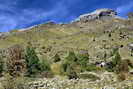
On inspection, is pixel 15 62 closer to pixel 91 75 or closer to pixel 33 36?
pixel 91 75

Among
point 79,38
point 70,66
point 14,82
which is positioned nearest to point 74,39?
point 79,38

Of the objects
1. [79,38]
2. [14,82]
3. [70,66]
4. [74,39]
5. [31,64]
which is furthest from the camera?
[79,38]

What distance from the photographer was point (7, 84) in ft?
67.4

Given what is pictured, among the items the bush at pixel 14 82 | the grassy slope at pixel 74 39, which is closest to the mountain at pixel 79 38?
the grassy slope at pixel 74 39

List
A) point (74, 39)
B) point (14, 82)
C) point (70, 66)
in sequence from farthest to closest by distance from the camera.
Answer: point (74, 39)
point (70, 66)
point (14, 82)

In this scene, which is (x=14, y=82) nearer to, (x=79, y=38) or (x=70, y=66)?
(x=70, y=66)

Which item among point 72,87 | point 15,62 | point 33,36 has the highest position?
point 33,36

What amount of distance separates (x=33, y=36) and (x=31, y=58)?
10533 cm

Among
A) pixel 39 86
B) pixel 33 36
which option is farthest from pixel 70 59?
pixel 33 36

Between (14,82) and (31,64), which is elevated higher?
(31,64)

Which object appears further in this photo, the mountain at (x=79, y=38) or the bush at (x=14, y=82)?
the mountain at (x=79, y=38)

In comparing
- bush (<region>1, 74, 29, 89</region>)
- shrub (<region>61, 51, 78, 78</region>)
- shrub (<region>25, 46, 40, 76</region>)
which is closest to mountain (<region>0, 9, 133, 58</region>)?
shrub (<region>61, 51, 78, 78</region>)

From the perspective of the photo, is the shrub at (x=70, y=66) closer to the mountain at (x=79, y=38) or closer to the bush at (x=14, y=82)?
the bush at (x=14, y=82)

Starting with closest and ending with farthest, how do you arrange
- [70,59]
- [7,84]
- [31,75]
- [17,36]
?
[7,84] < [31,75] < [70,59] < [17,36]
